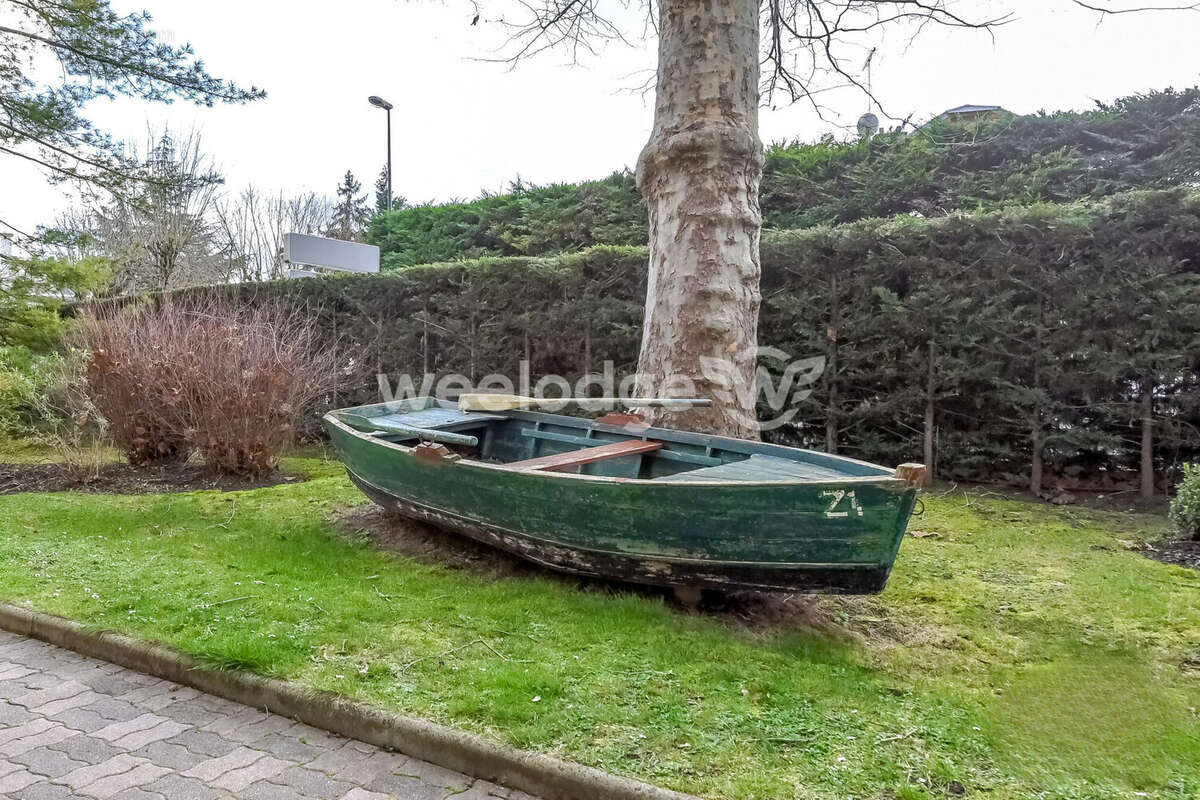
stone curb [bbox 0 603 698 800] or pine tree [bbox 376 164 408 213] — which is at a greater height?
pine tree [bbox 376 164 408 213]

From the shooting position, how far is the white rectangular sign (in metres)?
13.3

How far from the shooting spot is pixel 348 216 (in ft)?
118

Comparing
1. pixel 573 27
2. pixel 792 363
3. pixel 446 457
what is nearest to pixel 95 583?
pixel 446 457

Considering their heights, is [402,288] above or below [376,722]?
above

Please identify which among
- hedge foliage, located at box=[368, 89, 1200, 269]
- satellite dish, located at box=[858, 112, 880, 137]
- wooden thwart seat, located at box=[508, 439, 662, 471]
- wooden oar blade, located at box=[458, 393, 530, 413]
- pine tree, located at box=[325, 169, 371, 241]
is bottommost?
wooden thwart seat, located at box=[508, 439, 662, 471]

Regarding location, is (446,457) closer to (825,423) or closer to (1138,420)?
(825,423)

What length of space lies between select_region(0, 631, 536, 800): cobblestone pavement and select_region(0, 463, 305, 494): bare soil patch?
4521 millimetres

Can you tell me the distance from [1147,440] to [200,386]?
30.4 ft

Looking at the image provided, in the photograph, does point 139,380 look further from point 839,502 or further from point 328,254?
point 839,502

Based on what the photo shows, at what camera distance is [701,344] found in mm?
5461

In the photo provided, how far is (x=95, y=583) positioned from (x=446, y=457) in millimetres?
2196

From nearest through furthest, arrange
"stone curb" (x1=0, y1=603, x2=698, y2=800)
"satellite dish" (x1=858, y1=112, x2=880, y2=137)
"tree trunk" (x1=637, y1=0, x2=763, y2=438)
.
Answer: "stone curb" (x1=0, y1=603, x2=698, y2=800)
"tree trunk" (x1=637, y1=0, x2=763, y2=438)
"satellite dish" (x1=858, y1=112, x2=880, y2=137)

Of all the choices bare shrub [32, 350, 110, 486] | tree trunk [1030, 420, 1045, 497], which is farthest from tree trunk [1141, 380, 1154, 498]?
bare shrub [32, 350, 110, 486]

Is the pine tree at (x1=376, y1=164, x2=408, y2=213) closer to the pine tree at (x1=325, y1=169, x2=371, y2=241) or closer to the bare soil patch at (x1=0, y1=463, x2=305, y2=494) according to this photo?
the pine tree at (x1=325, y1=169, x2=371, y2=241)
